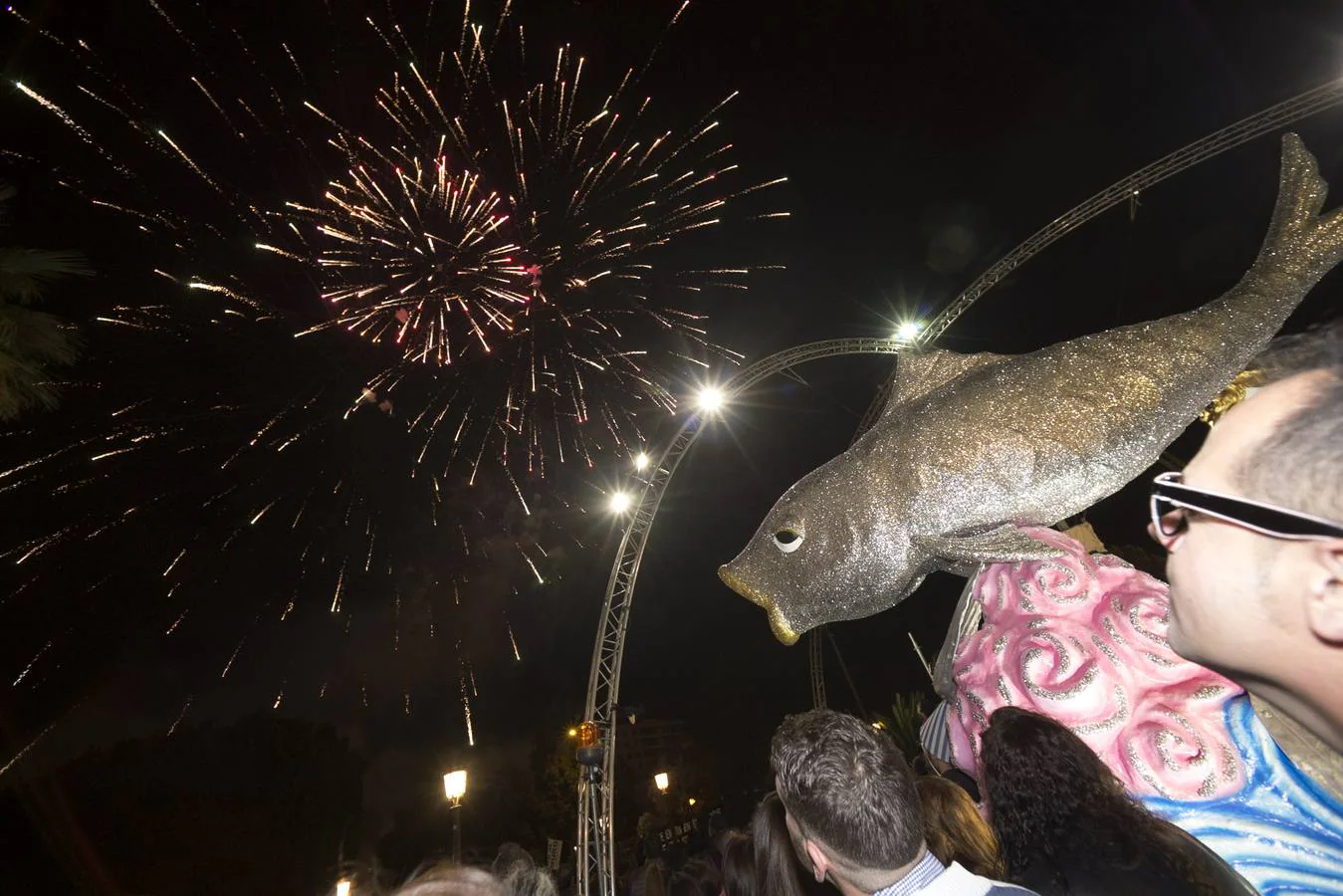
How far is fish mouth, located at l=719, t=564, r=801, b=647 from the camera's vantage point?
2.52m

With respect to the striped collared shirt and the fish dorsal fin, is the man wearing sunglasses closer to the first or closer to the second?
the striped collared shirt

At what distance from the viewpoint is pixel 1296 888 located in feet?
5.19

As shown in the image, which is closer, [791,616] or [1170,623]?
[1170,623]

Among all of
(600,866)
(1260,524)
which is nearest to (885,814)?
(1260,524)

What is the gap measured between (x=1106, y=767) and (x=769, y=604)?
115 centimetres

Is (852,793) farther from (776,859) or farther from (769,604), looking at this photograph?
(776,859)

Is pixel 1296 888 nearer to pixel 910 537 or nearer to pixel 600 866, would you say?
pixel 910 537

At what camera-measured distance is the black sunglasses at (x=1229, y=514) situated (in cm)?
88

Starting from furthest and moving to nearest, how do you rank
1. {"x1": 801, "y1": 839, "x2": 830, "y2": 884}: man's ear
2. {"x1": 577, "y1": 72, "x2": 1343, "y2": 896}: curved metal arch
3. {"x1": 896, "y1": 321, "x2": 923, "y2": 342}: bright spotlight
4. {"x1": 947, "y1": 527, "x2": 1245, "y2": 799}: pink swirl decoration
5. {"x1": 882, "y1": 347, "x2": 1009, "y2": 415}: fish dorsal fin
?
{"x1": 896, "y1": 321, "x2": 923, "y2": 342}: bright spotlight
{"x1": 577, "y1": 72, "x2": 1343, "y2": 896}: curved metal arch
{"x1": 882, "y1": 347, "x2": 1009, "y2": 415}: fish dorsal fin
{"x1": 801, "y1": 839, "x2": 830, "y2": 884}: man's ear
{"x1": 947, "y1": 527, "x2": 1245, "y2": 799}: pink swirl decoration

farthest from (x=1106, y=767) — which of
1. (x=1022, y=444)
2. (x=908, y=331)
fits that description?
(x=908, y=331)

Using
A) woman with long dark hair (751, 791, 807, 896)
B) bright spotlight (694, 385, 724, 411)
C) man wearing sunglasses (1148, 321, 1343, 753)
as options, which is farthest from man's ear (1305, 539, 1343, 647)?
bright spotlight (694, 385, 724, 411)

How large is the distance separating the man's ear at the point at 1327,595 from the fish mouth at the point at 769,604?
5.61 feet

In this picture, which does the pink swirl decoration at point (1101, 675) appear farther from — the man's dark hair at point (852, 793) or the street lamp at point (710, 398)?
the street lamp at point (710, 398)

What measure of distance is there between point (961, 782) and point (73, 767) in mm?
28912
